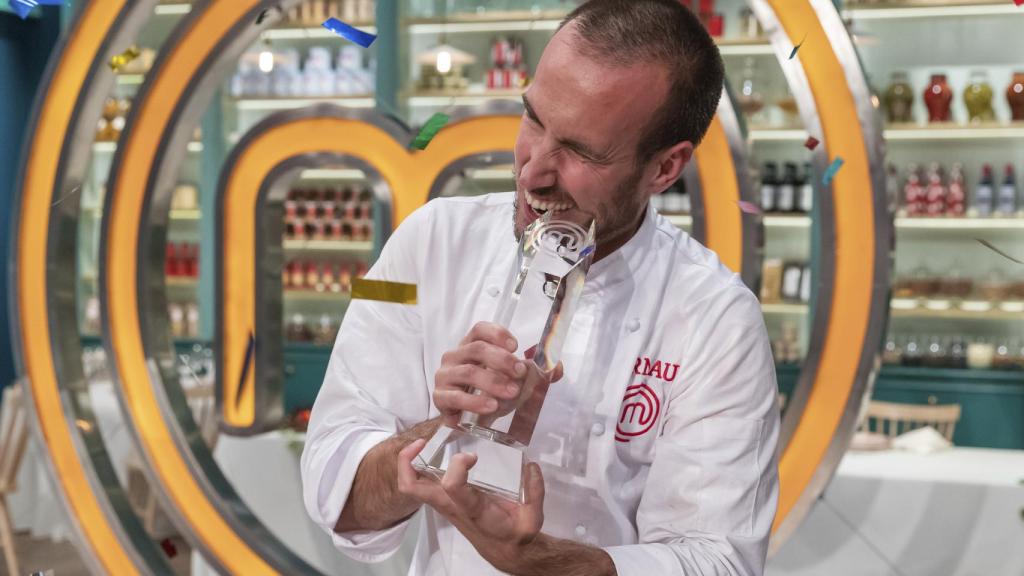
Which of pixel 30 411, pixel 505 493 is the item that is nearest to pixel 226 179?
pixel 30 411

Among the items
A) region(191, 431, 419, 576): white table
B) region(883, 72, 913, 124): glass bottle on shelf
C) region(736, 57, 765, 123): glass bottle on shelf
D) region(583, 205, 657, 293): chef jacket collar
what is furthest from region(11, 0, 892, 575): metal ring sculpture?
region(883, 72, 913, 124): glass bottle on shelf

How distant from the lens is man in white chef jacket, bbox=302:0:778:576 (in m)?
0.99

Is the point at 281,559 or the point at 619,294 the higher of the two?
the point at 619,294

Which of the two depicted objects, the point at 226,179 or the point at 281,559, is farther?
the point at 226,179

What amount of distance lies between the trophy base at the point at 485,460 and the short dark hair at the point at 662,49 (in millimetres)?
346

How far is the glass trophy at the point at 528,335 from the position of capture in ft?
2.97

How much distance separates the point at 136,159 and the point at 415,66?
3.14 m

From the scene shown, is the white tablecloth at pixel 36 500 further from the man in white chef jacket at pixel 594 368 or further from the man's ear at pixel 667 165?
the man's ear at pixel 667 165

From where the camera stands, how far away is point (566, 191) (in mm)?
1039

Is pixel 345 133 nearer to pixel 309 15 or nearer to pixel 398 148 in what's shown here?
pixel 398 148

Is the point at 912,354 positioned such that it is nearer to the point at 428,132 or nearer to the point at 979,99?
the point at 979,99

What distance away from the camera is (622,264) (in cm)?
120

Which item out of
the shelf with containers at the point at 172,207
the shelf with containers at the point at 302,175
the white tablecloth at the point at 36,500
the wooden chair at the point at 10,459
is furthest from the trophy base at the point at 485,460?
the shelf with containers at the point at 172,207

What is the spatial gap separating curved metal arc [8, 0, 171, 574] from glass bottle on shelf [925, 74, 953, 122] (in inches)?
134
